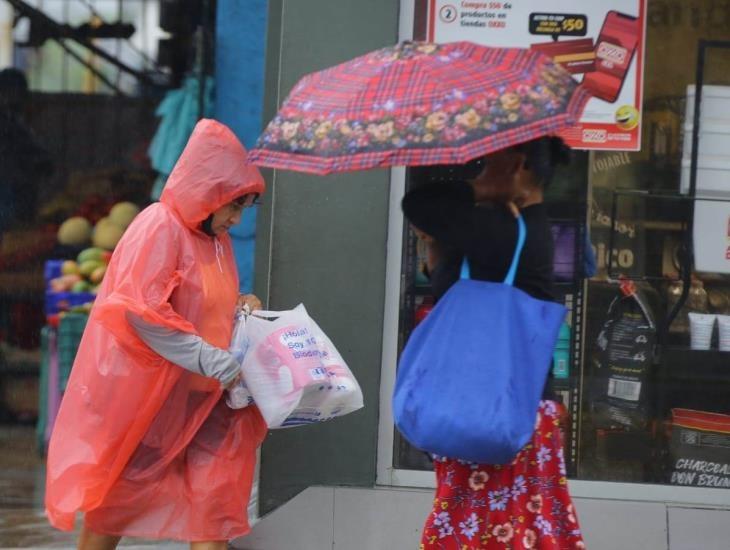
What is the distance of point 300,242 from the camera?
5.73 metres

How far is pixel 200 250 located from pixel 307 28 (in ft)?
5.34

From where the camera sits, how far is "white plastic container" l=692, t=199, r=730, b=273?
580 cm

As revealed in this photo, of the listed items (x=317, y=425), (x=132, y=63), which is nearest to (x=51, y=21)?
(x=132, y=63)

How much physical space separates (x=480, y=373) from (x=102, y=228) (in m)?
4.30

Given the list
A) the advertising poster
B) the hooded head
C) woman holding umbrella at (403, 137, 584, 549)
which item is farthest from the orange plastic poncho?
the advertising poster

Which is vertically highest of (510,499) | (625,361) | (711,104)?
(711,104)

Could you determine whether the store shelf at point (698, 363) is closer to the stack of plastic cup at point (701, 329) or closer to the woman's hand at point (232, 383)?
the stack of plastic cup at point (701, 329)

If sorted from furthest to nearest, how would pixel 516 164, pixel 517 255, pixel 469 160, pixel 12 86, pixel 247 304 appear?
pixel 12 86 → pixel 247 304 → pixel 516 164 → pixel 517 255 → pixel 469 160

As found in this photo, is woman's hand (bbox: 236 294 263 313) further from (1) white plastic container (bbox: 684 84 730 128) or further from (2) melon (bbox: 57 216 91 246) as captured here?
(2) melon (bbox: 57 216 91 246)

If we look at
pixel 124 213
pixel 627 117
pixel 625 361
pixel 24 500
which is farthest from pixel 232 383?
pixel 124 213

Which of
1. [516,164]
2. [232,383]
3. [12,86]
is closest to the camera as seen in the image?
[516,164]

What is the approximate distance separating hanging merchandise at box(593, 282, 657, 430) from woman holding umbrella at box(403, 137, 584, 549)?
6.90 ft

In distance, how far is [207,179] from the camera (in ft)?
14.4

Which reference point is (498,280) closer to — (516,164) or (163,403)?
(516,164)
